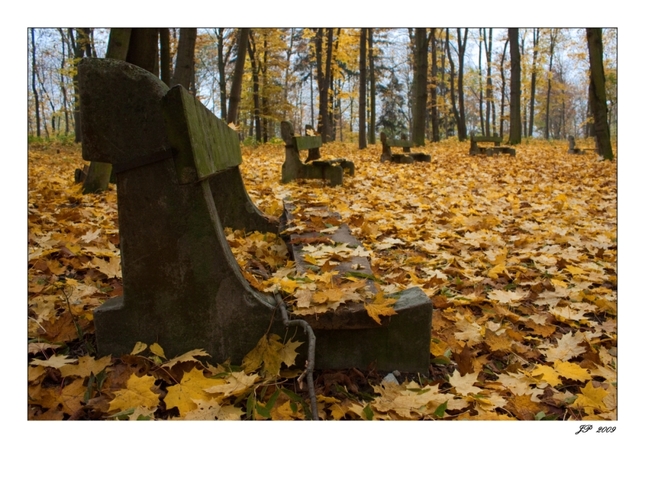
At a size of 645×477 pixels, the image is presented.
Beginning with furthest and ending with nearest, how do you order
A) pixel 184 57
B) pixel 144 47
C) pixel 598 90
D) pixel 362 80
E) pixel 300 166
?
pixel 362 80, pixel 598 90, pixel 184 57, pixel 300 166, pixel 144 47

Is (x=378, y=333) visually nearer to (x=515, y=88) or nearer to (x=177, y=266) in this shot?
(x=177, y=266)

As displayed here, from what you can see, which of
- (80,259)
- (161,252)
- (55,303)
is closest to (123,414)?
(161,252)

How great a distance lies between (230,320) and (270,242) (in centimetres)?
160

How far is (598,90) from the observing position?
1014 cm

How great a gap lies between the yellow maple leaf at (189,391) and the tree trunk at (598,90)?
10.7 meters

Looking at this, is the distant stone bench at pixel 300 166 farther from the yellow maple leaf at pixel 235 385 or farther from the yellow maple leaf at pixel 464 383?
the yellow maple leaf at pixel 235 385

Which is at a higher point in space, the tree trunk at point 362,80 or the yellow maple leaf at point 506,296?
the tree trunk at point 362,80

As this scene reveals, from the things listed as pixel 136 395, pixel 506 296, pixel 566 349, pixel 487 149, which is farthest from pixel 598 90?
pixel 136 395

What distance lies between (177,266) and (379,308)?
81 centimetres

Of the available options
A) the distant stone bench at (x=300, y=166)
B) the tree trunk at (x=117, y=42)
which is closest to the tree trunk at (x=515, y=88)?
the distant stone bench at (x=300, y=166)

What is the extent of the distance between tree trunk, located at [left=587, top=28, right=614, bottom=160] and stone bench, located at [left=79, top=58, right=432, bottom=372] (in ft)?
33.3

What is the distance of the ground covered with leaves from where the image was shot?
5.66ft

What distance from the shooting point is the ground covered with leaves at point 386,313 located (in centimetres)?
173

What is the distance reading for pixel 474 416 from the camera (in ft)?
5.62
